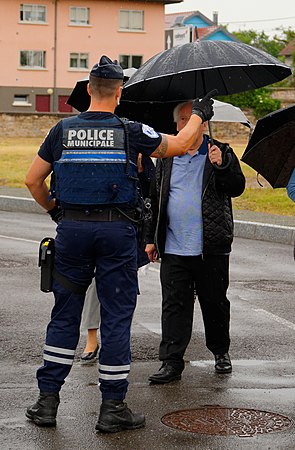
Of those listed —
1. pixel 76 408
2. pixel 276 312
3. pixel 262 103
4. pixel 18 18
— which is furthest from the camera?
pixel 18 18

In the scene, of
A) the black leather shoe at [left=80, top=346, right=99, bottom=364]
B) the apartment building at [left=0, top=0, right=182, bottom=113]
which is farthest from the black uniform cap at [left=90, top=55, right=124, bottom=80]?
the apartment building at [left=0, top=0, right=182, bottom=113]

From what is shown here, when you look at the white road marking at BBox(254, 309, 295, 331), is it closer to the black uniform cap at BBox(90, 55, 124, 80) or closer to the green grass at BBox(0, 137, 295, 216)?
the black uniform cap at BBox(90, 55, 124, 80)

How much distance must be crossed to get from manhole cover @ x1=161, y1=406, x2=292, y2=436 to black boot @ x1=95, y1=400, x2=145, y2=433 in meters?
0.22

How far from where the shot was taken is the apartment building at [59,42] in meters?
67.4

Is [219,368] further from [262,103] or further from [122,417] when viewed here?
[262,103]

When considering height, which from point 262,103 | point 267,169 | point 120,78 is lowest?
point 262,103

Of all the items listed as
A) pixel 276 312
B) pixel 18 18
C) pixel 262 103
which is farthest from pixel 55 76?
pixel 276 312

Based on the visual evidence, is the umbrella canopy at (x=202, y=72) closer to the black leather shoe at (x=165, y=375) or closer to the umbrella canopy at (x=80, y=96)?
the umbrella canopy at (x=80, y=96)

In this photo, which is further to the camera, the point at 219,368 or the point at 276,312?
the point at 276,312

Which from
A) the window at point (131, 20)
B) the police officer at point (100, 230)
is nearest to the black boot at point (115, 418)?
the police officer at point (100, 230)

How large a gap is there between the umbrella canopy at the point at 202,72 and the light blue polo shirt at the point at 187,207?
484 mm

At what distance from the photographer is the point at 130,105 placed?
798 centimetres

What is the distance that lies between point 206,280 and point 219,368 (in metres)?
0.60

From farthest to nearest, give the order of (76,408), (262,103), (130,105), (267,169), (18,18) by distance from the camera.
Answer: (18,18) → (262,103) → (130,105) → (267,169) → (76,408)
